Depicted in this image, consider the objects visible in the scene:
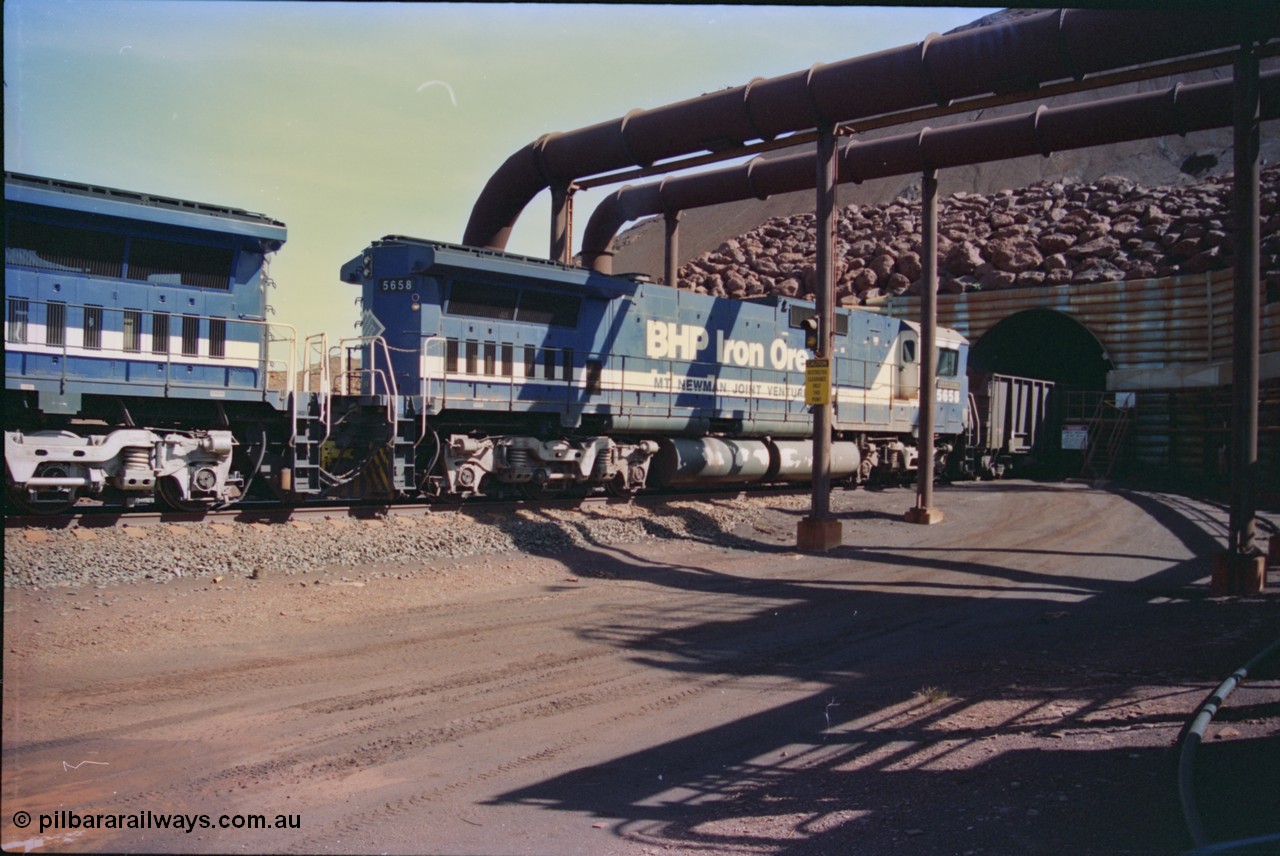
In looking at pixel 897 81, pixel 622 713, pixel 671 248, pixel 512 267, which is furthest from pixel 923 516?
pixel 622 713

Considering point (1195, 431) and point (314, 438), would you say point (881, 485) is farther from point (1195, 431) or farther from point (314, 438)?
point (314, 438)

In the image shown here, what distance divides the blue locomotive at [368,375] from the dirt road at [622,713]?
2.44 m

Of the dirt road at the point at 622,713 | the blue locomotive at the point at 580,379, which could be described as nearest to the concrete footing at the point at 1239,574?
the dirt road at the point at 622,713

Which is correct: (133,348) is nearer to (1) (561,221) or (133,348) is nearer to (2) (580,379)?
(2) (580,379)

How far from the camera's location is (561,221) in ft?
63.3

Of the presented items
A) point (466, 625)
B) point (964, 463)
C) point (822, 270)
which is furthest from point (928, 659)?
point (964, 463)

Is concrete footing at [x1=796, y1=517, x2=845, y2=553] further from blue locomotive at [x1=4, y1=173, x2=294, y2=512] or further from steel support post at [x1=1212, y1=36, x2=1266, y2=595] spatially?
blue locomotive at [x1=4, y1=173, x2=294, y2=512]

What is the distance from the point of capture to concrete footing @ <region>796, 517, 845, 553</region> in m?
14.5

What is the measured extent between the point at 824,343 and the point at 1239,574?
643cm

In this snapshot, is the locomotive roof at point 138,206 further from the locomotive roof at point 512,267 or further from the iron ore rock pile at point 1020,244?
the iron ore rock pile at point 1020,244

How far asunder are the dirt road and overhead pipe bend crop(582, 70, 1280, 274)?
7786 millimetres

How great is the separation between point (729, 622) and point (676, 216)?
14565 mm

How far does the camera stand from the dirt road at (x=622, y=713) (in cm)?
488

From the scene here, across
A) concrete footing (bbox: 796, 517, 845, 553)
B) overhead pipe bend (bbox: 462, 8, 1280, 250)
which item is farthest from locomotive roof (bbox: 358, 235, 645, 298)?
concrete footing (bbox: 796, 517, 845, 553)
